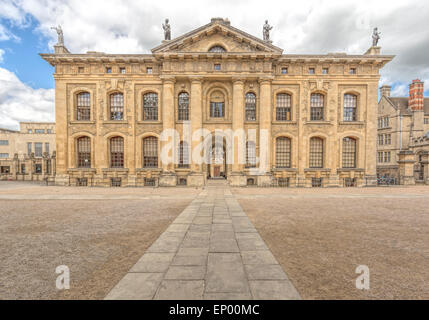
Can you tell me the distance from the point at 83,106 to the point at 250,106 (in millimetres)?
18335

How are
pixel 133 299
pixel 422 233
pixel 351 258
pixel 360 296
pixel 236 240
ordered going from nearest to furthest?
pixel 133 299, pixel 360 296, pixel 351 258, pixel 236 240, pixel 422 233

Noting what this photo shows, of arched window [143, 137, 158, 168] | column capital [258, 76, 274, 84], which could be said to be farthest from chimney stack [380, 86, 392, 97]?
arched window [143, 137, 158, 168]

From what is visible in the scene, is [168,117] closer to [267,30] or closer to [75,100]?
[75,100]

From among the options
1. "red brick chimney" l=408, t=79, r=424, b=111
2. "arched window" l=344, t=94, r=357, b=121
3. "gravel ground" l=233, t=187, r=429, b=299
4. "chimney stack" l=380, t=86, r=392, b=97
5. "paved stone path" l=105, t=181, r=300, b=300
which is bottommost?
"gravel ground" l=233, t=187, r=429, b=299

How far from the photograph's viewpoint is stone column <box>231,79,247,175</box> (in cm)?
1891

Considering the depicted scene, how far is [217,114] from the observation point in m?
20.7

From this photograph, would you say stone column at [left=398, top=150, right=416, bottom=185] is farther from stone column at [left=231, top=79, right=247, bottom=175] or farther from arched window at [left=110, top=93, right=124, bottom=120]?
arched window at [left=110, top=93, right=124, bottom=120]

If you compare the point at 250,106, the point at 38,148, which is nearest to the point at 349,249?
the point at 250,106

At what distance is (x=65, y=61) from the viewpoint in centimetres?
1977

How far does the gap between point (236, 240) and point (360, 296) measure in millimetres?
2634

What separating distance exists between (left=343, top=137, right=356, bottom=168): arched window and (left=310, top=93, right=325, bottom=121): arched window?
3914 millimetres

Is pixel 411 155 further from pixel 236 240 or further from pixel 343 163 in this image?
pixel 236 240

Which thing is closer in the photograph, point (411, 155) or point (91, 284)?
point (91, 284)
